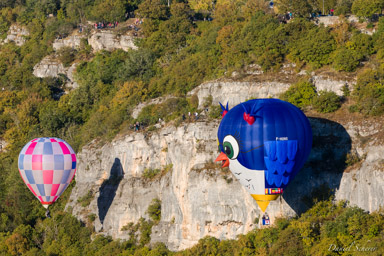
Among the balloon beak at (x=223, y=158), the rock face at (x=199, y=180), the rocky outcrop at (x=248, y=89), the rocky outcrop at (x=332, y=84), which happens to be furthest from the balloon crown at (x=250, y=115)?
the rocky outcrop at (x=248, y=89)

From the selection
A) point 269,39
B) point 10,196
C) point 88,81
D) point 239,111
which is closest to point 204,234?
point 239,111

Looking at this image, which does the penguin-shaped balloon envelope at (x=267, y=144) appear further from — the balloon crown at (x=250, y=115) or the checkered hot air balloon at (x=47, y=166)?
the checkered hot air balloon at (x=47, y=166)

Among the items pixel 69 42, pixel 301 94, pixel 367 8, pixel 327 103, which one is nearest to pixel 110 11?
pixel 69 42

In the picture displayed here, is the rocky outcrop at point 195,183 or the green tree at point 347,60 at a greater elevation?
the green tree at point 347,60

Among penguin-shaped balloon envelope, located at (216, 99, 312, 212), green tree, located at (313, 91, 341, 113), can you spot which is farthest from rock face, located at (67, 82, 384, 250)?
penguin-shaped balloon envelope, located at (216, 99, 312, 212)

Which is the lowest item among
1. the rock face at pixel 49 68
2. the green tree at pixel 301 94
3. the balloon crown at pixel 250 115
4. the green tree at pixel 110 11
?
the balloon crown at pixel 250 115

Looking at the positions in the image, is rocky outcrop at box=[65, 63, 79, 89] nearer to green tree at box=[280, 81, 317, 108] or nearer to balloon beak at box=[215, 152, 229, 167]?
green tree at box=[280, 81, 317, 108]

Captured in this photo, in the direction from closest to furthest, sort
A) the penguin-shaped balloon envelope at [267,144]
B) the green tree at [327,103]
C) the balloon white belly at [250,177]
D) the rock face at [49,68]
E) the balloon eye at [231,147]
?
the penguin-shaped balloon envelope at [267,144] < the balloon white belly at [250,177] < the balloon eye at [231,147] < the green tree at [327,103] < the rock face at [49,68]
